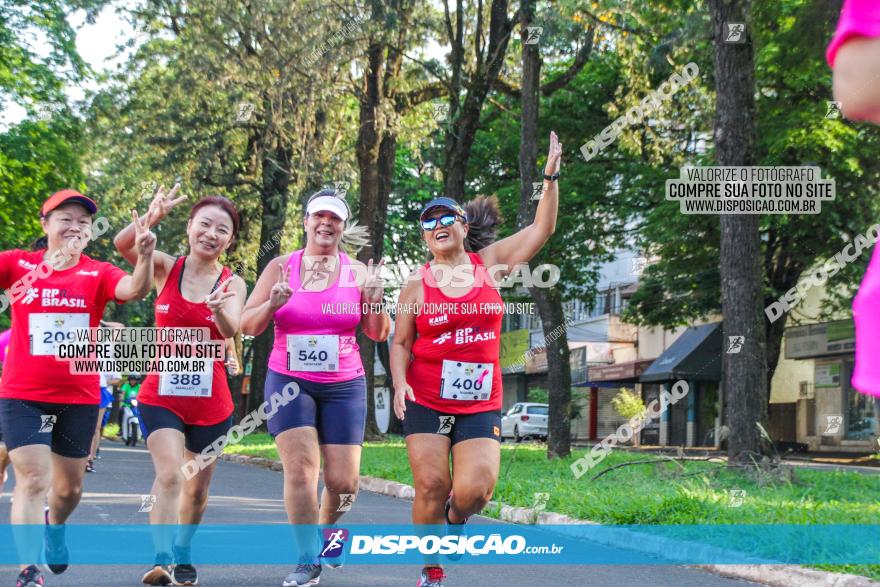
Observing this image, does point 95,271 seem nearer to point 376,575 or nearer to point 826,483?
point 376,575

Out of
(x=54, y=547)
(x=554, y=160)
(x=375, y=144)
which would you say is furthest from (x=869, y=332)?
(x=375, y=144)

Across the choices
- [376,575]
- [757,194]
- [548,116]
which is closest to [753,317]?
[757,194]

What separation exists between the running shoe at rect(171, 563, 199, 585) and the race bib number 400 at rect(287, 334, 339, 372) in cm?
123

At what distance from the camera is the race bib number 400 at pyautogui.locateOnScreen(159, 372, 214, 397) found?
6.46 meters

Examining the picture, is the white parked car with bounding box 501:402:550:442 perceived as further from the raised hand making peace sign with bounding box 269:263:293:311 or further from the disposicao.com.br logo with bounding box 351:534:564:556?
the raised hand making peace sign with bounding box 269:263:293:311

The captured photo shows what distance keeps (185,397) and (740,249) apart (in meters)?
8.96

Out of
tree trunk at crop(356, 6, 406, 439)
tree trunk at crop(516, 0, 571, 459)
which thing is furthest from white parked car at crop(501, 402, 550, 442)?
tree trunk at crop(516, 0, 571, 459)

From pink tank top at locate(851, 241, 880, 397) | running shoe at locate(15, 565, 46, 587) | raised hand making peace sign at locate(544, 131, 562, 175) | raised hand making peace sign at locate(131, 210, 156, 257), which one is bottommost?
running shoe at locate(15, 565, 46, 587)

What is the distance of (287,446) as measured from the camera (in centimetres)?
641

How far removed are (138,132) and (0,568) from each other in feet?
73.6

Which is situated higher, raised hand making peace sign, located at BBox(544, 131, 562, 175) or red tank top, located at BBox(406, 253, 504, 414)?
raised hand making peace sign, located at BBox(544, 131, 562, 175)

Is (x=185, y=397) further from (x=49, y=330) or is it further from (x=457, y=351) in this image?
(x=457, y=351)

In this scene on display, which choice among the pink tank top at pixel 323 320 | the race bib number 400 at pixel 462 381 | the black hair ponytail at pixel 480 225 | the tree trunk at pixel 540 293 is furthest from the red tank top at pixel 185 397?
the tree trunk at pixel 540 293

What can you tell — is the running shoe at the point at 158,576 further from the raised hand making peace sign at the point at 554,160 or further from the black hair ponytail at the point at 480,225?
the raised hand making peace sign at the point at 554,160
